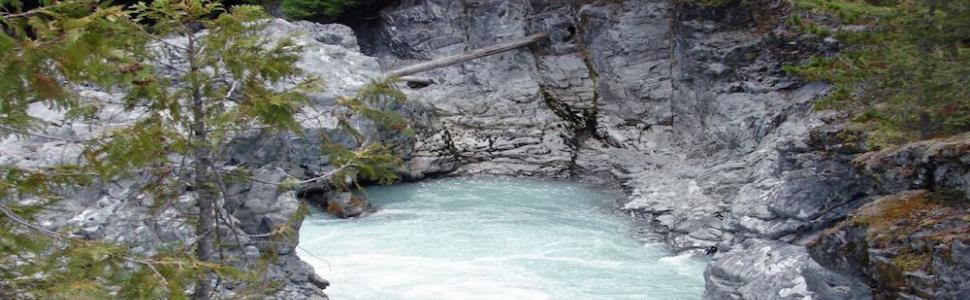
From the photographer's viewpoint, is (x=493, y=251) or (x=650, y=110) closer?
(x=493, y=251)

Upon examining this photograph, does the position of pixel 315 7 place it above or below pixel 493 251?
above

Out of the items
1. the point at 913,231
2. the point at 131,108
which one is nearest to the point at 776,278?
the point at 913,231

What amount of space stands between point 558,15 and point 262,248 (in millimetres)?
13088

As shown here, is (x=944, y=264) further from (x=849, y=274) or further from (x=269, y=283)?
(x=269, y=283)

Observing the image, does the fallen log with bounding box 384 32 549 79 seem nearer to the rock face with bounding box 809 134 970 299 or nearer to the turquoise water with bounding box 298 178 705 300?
the turquoise water with bounding box 298 178 705 300

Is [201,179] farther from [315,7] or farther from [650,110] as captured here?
[315,7]

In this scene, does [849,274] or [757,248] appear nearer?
[849,274]

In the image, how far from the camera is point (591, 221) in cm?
1379

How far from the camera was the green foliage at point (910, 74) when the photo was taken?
8586 mm

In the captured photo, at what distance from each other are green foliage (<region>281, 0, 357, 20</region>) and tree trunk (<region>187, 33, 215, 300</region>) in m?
17.7

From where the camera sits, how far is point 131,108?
16.4ft

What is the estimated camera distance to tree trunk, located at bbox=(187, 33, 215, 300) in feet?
16.4

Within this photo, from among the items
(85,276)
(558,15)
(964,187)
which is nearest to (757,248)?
(964,187)

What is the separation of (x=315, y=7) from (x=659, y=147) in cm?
1058
